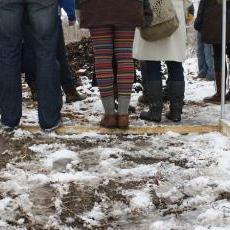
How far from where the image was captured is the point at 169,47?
4.92 m

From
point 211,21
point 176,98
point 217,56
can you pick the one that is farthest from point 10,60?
point 217,56

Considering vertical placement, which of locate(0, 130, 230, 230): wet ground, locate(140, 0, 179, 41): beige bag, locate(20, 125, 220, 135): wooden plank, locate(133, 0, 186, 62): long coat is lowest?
locate(0, 130, 230, 230): wet ground

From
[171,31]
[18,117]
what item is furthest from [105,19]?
[18,117]

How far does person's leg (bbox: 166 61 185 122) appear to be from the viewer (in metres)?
5.05

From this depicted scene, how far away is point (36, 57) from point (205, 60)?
15.6 ft

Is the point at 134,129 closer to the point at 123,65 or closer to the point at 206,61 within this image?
the point at 123,65

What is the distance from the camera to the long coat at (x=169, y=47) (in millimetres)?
4918

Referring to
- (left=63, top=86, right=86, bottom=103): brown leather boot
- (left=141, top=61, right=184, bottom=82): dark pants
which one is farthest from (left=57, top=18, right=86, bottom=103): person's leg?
(left=141, top=61, right=184, bottom=82): dark pants

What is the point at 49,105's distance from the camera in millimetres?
4590

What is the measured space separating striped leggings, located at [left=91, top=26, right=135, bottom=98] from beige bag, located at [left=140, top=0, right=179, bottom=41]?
0.28 m

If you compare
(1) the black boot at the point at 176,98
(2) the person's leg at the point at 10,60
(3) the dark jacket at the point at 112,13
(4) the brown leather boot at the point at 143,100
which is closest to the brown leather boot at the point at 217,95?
(4) the brown leather boot at the point at 143,100

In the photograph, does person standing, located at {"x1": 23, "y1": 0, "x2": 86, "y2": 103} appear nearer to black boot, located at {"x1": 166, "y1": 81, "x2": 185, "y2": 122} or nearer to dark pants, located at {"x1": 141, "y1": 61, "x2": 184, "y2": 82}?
dark pants, located at {"x1": 141, "y1": 61, "x2": 184, "y2": 82}

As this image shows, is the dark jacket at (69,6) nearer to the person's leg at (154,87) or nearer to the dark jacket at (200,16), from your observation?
the person's leg at (154,87)

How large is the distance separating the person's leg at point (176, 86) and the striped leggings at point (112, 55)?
1.87ft
